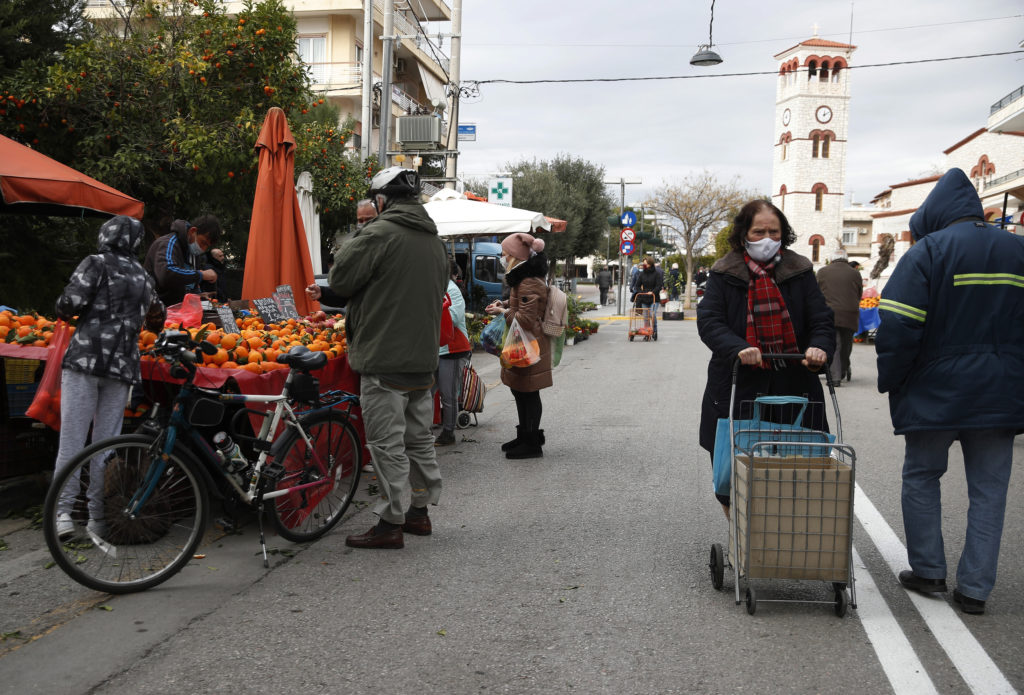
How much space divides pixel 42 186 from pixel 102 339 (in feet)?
11.5

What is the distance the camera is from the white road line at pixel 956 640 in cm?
321

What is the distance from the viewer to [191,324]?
5.66m

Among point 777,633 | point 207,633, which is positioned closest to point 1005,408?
point 777,633

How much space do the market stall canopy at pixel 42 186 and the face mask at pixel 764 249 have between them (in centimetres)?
605

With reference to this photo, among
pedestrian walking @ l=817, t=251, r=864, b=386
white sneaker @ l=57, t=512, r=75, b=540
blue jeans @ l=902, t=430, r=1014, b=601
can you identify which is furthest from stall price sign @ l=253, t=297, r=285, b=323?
pedestrian walking @ l=817, t=251, r=864, b=386

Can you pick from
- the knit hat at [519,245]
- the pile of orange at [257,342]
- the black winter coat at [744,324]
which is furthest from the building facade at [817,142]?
the black winter coat at [744,324]

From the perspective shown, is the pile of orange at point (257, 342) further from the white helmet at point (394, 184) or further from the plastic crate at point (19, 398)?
the white helmet at point (394, 184)

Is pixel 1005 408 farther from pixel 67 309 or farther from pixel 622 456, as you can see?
pixel 67 309

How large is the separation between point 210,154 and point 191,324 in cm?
795

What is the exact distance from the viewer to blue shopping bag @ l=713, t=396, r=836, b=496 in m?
3.98

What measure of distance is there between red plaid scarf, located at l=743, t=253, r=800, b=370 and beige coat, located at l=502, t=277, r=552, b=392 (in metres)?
3.23

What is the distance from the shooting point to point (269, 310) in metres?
7.18

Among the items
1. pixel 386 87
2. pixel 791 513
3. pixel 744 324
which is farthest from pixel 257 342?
pixel 386 87

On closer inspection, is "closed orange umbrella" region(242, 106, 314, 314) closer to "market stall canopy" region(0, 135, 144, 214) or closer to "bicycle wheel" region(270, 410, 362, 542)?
"market stall canopy" region(0, 135, 144, 214)
